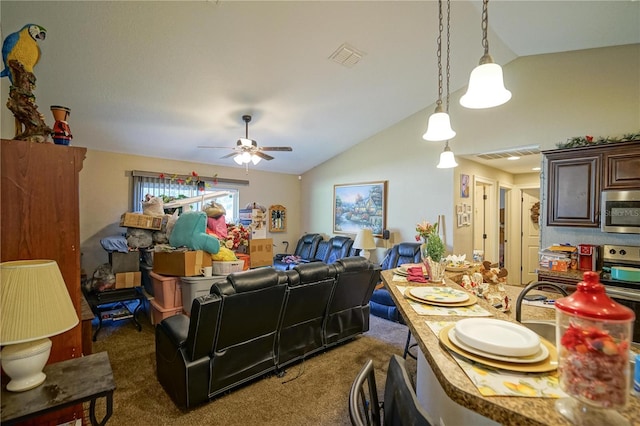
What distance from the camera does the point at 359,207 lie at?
576 cm

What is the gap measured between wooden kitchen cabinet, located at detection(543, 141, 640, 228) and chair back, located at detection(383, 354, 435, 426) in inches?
132

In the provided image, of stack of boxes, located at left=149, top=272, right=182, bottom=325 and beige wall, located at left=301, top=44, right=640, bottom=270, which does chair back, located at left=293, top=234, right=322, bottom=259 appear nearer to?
beige wall, located at left=301, top=44, right=640, bottom=270

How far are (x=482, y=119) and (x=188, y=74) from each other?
396 cm

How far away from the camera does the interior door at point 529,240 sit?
18.9 feet

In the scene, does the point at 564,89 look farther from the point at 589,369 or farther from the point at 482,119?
the point at 589,369

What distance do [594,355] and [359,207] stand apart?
5.20 metres

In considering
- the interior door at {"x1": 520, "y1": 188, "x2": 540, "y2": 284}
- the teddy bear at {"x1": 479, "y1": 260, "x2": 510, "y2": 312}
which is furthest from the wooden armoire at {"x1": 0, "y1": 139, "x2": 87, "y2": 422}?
the interior door at {"x1": 520, "y1": 188, "x2": 540, "y2": 284}

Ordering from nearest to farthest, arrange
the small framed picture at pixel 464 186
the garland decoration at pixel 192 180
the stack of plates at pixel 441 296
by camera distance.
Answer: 1. the stack of plates at pixel 441 296
2. the small framed picture at pixel 464 186
3. the garland decoration at pixel 192 180

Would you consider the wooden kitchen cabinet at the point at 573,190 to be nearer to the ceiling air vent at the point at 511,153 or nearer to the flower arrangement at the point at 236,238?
the ceiling air vent at the point at 511,153

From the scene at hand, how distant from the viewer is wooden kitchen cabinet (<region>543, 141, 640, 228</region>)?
2750 mm

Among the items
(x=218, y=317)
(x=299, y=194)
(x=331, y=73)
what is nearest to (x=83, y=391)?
(x=218, y=317)

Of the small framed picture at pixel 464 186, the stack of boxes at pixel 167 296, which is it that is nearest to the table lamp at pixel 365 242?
the small framed picture at pixel 464 186

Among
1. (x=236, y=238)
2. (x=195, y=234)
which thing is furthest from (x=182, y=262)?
(x=236, y=238)

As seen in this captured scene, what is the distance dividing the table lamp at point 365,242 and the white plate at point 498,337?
4.16 meters
